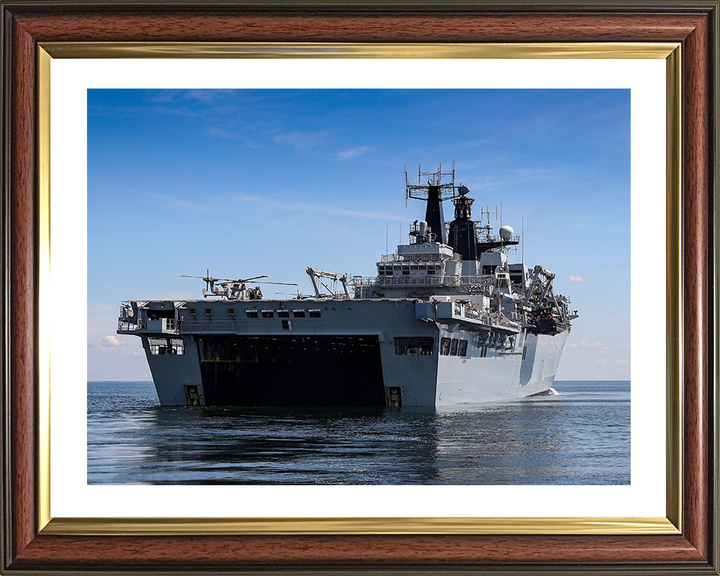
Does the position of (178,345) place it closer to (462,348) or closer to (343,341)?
(343,341)

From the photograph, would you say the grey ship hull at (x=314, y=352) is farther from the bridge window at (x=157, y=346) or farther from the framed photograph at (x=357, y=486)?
the framed photograph at (x=357, y=486)

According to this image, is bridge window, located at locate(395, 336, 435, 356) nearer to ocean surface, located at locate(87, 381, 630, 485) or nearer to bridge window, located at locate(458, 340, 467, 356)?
ocean surface, located at locate(87, 381, 630, 485)

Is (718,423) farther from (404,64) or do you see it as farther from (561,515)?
(404,64)

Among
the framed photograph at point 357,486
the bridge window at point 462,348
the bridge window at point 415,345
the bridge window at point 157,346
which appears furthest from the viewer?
the bridge window at point 157,346

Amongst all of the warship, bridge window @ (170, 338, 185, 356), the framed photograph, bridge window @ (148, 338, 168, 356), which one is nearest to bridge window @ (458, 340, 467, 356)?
the warship

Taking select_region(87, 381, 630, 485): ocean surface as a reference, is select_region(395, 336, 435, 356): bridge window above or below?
above

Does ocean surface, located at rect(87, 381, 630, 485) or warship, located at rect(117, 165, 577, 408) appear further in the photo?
warship, located at rect(117, 165, 577, 408)

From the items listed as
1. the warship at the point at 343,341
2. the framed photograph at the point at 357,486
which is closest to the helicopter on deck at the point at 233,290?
the warship at the point at 343,341

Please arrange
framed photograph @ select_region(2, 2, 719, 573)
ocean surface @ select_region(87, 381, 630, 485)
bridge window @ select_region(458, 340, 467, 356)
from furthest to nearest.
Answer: bridge window @ select_region(458, 340, 467, 356), ocean surface @ select_region(87, 381, 630, 485), framed photograph @ select_region(2, 2, 719, 573)
